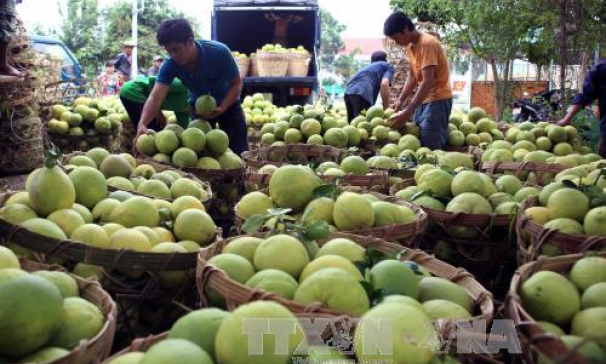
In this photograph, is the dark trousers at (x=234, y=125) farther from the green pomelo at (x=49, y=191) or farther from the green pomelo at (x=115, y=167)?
the green pomelo at (x=49, y=191)

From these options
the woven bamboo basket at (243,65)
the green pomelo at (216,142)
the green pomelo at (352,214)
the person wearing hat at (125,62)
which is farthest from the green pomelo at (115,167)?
the person wearing hat at (125,62)

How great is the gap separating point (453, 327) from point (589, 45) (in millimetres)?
7719

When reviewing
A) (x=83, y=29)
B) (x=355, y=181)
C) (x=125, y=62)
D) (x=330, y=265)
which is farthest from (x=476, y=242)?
(x=83, y=29)

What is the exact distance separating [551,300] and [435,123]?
3.66 meters

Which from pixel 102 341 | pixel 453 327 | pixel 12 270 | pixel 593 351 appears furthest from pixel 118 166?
pixel 593 351

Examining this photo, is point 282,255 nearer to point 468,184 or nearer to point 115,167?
point 468,184

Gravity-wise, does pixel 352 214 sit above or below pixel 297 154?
below

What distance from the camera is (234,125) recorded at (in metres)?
5.09

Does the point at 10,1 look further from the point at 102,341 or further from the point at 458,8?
the point at 458,8

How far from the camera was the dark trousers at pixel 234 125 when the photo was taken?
5023mm

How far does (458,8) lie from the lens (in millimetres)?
10102

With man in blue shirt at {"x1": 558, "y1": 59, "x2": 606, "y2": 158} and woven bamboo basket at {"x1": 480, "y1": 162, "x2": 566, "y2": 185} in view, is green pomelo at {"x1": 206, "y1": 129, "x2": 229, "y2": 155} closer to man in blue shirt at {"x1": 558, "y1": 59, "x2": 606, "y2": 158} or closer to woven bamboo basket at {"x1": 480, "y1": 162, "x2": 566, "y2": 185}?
woven bamboo basket at {"x1": 480, "y1": 162, "x2": 566, "y2": 185}

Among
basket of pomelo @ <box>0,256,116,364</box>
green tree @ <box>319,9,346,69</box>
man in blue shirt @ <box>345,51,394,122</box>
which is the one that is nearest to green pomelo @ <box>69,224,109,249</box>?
basket of pomelo @ <box>0,256,116,364</box>

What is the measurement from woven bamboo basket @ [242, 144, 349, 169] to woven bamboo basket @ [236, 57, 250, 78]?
5786 millimetres
